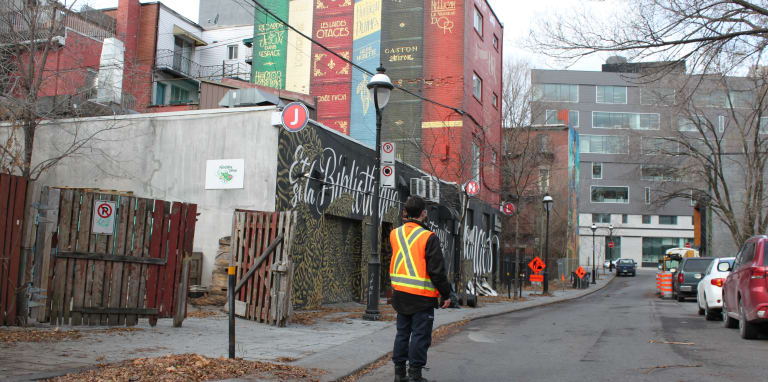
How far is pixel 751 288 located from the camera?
32.3ft

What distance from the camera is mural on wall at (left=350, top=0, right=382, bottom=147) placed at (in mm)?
30078

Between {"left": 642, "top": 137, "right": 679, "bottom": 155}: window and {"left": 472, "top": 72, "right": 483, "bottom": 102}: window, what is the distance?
14120 mm

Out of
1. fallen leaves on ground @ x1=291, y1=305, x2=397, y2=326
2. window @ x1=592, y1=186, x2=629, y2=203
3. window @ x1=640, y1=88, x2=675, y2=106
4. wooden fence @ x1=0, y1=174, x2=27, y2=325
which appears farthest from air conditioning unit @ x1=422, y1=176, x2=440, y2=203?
window @ x1=592, y1=186, x2=629, y2=203

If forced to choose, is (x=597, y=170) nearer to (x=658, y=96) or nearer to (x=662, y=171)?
(x=662, y=171)

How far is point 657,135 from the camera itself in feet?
131

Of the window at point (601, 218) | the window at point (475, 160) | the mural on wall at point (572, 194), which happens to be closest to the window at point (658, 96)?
the window at point (475, 160)

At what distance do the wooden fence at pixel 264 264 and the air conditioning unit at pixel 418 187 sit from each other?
32.7 ft

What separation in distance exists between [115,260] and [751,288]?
9303 millimetres

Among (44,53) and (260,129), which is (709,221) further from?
(44,53)

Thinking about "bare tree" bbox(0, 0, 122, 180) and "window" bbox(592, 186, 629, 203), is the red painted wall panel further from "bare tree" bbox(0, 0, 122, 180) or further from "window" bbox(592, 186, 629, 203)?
"window" bbox(592, 186, 629, 203)

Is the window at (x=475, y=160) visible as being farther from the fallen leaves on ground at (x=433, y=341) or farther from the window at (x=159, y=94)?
the window at (x=159, y=94)

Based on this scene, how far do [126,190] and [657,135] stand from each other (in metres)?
34.0

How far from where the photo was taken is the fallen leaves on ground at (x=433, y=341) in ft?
23.1

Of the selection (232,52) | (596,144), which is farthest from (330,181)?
(596,144)
